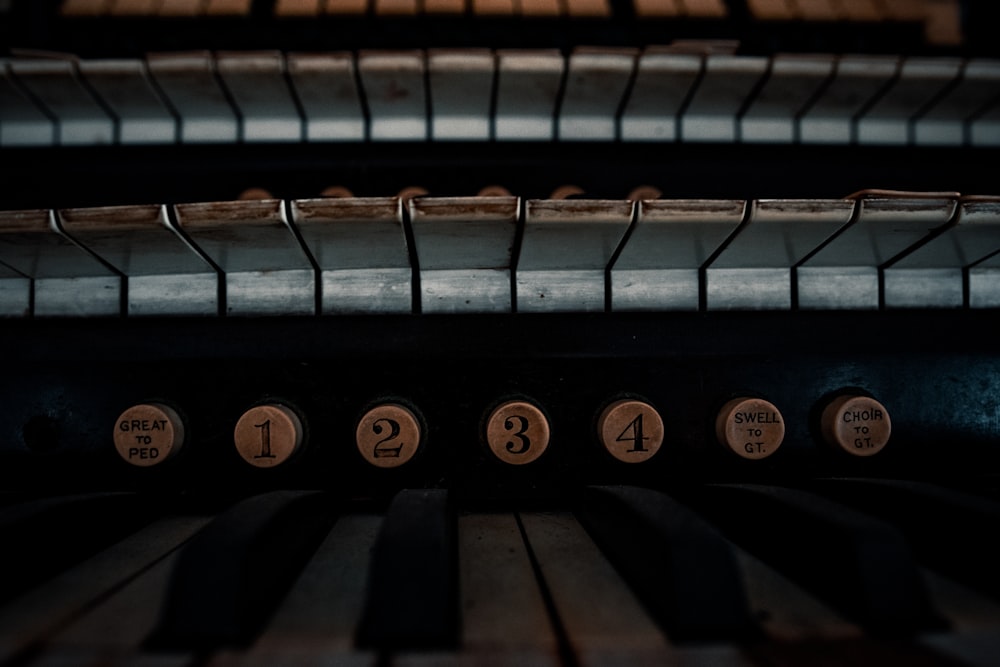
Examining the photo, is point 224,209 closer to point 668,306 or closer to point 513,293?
point 513,293

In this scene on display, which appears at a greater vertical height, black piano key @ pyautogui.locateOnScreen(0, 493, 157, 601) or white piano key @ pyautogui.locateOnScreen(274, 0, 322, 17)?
white piano key @ pyautogui.locateOnScreen(274, 0, 322, 17)

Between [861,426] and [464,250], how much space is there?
79cm

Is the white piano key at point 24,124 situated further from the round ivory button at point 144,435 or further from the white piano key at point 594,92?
the white piano key at point 594,92

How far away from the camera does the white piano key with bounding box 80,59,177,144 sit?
1360mm

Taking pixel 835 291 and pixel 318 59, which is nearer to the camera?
pixel 835 291

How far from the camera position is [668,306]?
107 cm

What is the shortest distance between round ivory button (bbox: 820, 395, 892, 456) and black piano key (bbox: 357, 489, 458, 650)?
0.77m

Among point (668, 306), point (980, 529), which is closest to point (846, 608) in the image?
point (980, 529)

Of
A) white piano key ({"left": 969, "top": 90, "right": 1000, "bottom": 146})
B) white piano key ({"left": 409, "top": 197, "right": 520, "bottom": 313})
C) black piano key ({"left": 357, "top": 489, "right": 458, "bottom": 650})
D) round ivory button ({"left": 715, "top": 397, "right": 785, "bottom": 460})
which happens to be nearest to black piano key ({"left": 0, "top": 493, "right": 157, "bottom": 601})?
black piano key ({"left": 357, "top": 489, "right": 458, "bottom": 650})

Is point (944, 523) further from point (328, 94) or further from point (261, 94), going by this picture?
point (261, 94)

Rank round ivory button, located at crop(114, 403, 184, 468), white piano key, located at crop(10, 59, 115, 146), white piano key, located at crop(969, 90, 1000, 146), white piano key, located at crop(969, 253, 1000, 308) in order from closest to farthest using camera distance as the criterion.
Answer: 1. round ivory button, located at crop(114, 403, 184, 468)
2. white piano key, located at crop(969, 253, 1000, 308)
3. white piano key, located at crop(10, 59, 115, 146)
4. white piano key, located at crop(969, 90, 1000, 146)

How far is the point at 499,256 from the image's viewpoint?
100 centimetres

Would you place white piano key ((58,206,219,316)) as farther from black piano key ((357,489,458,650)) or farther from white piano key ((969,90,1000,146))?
white piano key ((969,90,1000,146))

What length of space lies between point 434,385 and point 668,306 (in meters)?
0.48
